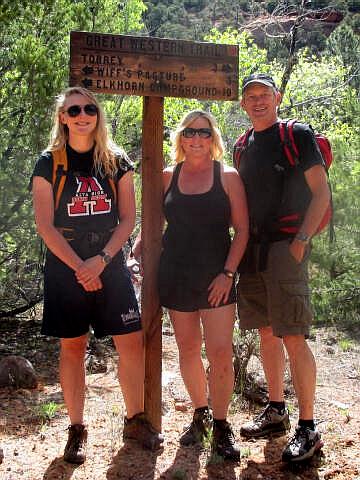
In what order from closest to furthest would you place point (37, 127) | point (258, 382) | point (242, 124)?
point (258, 382)
point (37, 127)
point (242, 124)

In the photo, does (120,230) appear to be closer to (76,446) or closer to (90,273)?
(90,273)

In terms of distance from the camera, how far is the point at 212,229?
3.22 m

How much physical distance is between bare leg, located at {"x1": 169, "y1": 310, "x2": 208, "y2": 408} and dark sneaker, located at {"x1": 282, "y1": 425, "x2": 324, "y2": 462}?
565 mm

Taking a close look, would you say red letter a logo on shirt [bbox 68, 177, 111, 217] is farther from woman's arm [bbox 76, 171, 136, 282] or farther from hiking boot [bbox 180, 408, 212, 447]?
hiking boot [bbox 180, 408, 212, 447]

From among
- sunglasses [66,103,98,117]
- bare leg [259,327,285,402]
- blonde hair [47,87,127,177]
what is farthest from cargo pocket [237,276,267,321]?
sunglasses [66,103,98,117]

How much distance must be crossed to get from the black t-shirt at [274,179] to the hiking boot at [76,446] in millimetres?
1420

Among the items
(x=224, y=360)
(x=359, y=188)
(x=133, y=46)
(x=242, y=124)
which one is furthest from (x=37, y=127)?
(x=242, y=124)

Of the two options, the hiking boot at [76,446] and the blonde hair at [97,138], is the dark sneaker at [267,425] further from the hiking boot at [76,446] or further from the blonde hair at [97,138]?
the blonde hair at [97,138]

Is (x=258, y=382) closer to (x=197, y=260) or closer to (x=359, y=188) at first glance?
(x=197, y=260)

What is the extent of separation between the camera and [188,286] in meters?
3.23

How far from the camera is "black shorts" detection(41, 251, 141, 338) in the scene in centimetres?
304

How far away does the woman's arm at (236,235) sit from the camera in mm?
3182

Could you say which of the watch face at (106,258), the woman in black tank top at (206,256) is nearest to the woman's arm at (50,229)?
the watch face at (106,258)

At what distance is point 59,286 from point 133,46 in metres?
1.40
